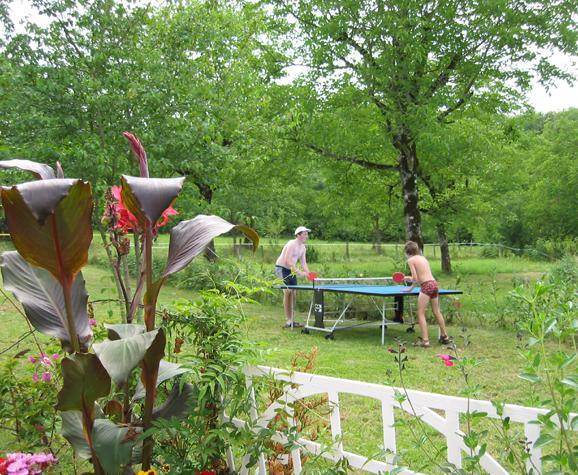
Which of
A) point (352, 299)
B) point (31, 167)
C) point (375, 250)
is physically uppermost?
point (31, 167)

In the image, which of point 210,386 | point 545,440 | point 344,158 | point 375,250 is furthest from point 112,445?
point 375,250

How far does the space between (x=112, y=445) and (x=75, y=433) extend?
0.31 m

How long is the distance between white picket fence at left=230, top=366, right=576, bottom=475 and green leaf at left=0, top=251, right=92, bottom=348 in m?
0.70

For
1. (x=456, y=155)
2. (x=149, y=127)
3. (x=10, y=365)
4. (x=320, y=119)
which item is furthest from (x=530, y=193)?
(x=10, y=365)

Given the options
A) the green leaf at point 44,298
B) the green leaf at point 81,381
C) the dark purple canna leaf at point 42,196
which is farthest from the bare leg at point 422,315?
the dark purple canna leaf at point 42,196

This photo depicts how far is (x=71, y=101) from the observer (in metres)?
6.89

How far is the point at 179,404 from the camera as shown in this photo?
2.13 meters

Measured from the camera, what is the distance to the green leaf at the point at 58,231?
1.68 metres

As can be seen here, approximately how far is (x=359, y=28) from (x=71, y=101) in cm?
665

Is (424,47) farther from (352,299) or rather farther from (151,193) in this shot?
(151,193)

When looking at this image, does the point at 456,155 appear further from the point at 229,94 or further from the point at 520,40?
the point at 229,94

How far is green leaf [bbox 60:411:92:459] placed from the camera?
6.88 feet

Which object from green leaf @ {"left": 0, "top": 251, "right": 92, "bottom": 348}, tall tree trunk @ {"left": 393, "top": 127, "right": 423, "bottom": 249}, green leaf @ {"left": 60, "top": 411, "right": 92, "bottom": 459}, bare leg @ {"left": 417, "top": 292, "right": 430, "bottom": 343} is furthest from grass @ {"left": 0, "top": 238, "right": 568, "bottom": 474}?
tall tree trunk @ {"left": 393, "top": 127, "right": 423, "bottom": 249}

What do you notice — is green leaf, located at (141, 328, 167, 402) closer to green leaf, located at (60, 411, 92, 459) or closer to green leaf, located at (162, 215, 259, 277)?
green leaf, located at (162, 215, 259, 277)
